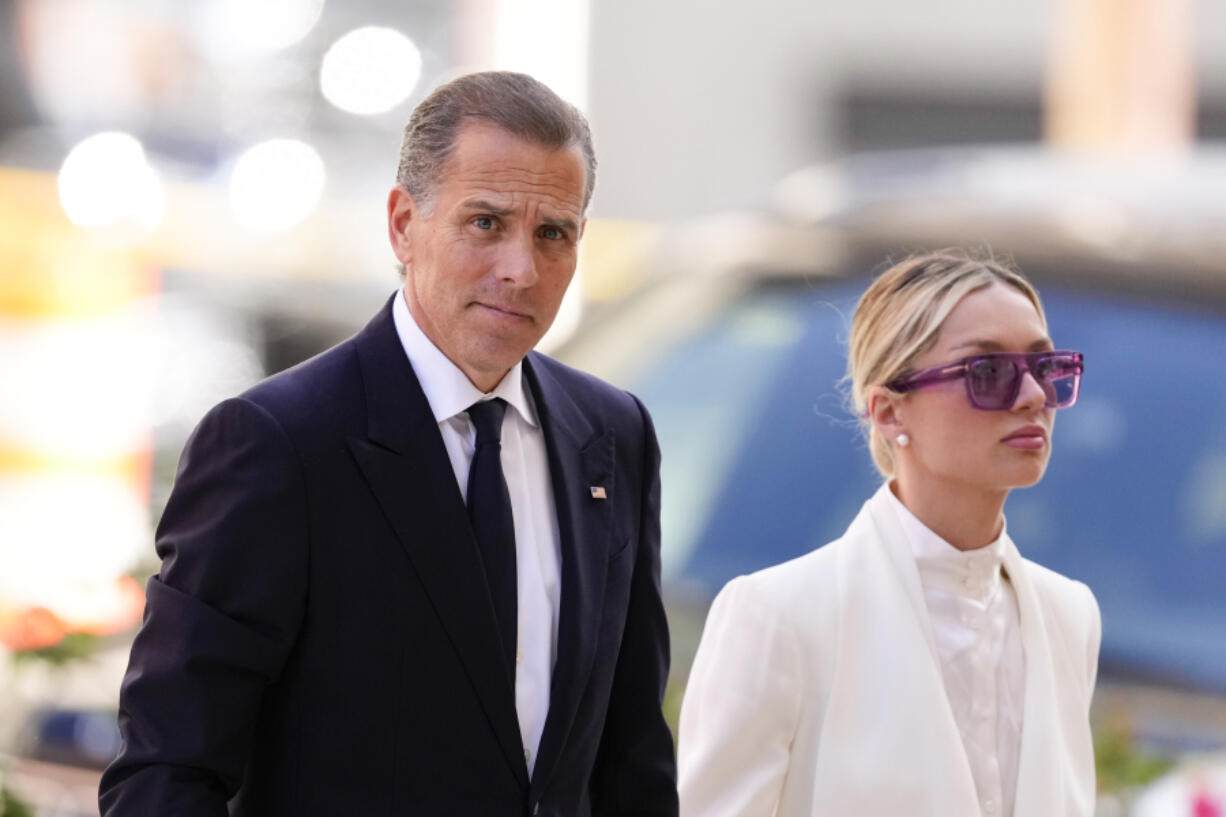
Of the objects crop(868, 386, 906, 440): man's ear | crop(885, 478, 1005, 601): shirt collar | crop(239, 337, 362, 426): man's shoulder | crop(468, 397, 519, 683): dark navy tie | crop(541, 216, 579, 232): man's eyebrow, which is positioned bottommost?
crop(885, 478, 1005, 601): shirt collar

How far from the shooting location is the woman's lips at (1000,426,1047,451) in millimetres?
2492

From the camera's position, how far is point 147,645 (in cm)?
207

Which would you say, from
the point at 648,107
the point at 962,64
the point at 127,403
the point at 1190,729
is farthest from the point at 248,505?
the point at 962,64

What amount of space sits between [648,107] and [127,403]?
900cm

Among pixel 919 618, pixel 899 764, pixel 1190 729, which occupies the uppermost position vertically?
pixel 919 618

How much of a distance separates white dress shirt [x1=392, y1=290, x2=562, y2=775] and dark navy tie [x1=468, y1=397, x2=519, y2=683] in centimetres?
2

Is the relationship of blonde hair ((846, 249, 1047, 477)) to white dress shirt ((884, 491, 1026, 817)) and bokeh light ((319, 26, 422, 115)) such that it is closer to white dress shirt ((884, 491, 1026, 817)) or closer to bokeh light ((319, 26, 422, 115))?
white dress shirt ((884, 491, 1026, 817))

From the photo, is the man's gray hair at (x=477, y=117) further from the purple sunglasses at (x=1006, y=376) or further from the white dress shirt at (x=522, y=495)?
the purple sunglasses at (x=1006, y=376)

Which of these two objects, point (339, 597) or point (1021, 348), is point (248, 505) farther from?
point (1021, 348)

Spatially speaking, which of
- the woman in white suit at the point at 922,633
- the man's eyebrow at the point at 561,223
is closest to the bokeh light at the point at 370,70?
the woman in white suit at the point at 922,633

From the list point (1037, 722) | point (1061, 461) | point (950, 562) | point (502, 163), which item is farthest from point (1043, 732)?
point (1061, 461)

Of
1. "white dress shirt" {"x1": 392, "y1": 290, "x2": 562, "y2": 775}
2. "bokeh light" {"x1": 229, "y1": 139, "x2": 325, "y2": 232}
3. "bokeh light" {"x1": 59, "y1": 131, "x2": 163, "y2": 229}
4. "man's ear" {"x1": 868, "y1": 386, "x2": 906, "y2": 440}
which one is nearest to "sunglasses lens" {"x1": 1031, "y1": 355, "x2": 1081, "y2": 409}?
"man's ear" {"x1": 868, "y1": 386, "x2": 906, "y2": 440}

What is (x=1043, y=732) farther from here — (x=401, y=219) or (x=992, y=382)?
(x=401, y=219)

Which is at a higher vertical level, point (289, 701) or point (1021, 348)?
point (1021, 348)
